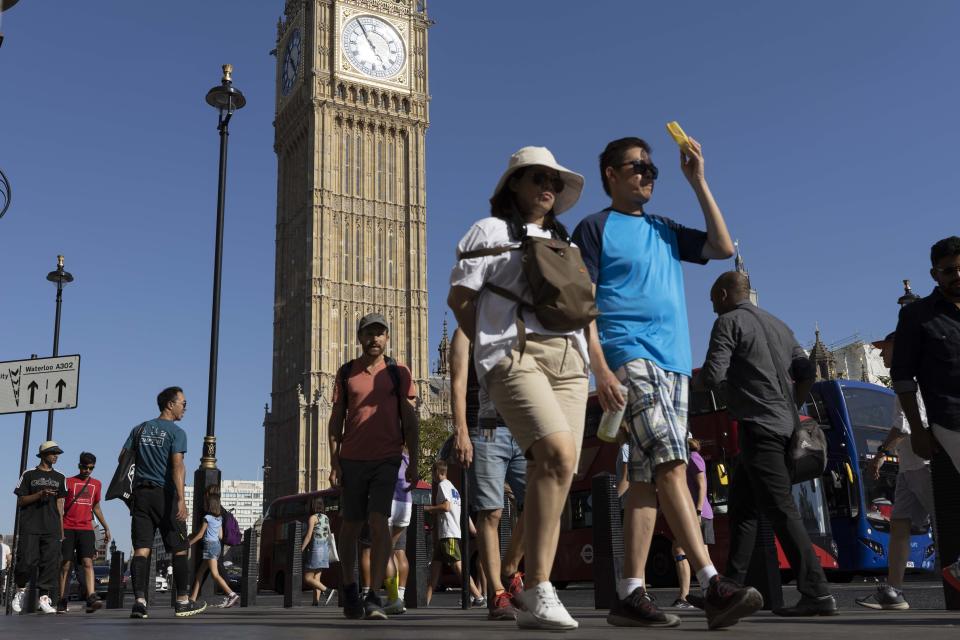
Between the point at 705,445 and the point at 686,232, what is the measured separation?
9659mm

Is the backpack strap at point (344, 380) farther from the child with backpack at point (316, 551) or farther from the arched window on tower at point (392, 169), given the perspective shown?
the arched window on tower at point (392, 169)

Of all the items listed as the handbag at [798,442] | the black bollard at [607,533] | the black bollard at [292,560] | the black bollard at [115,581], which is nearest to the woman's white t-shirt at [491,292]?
the handbag at [798,442]

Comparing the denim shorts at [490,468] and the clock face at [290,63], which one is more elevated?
the clock face at [290,63]

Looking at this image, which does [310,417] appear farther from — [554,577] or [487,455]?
[487,455]

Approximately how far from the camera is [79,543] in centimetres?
1116

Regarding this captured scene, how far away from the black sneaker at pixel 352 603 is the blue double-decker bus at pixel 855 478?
998 centimetres

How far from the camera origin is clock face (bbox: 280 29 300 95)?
6131cm

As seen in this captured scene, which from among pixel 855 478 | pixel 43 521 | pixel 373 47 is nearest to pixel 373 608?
pixel 43 521

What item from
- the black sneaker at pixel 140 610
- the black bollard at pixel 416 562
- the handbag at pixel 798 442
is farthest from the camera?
the black bollard at pixel 416 562

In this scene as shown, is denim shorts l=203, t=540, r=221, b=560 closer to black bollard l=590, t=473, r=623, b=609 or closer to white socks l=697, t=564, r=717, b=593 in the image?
black bollard l=590, t=473, r=623, b=609

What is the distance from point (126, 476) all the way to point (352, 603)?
2783mm

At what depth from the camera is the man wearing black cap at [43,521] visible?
397 inches

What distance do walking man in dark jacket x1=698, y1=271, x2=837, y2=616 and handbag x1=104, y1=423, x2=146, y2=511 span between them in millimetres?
4536

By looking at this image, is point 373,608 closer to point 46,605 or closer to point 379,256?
point 46,605
